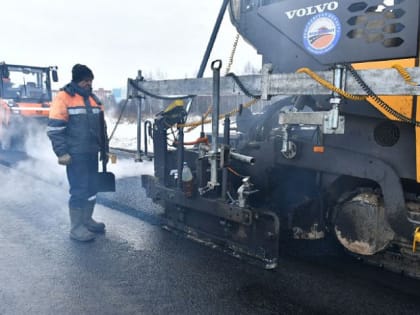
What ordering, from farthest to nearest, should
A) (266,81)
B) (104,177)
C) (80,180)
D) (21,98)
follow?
(21,98), (104,177), (80,180), (266,81)

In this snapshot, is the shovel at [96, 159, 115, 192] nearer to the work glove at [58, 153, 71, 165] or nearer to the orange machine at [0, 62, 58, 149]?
the work glove at [58, 153, 71, 165]

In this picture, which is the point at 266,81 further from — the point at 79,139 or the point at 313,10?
the point at 79,139

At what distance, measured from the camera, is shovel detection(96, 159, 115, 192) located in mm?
4617

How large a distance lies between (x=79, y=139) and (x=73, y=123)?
178mm

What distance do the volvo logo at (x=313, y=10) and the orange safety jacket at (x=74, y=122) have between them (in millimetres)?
2271

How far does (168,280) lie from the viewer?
337 cm

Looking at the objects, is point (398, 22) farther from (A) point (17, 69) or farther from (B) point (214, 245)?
(A) point (17, 69)

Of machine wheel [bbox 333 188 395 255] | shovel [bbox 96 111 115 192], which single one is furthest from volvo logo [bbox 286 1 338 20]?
shovel [bbox 96 111 115 192]

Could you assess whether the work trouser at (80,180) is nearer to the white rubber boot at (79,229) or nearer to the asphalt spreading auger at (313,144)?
the white rubber boot at (79,229)

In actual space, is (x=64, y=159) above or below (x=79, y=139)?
below

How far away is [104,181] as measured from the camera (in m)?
4.64

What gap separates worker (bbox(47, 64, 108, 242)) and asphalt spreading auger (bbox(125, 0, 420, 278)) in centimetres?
62

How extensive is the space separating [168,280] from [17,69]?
10068 millimetres

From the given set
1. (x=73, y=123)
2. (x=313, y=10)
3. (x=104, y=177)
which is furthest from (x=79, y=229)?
(x=313, y=10)
